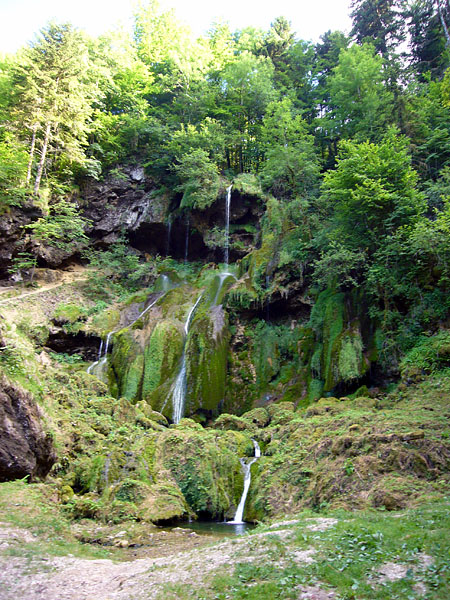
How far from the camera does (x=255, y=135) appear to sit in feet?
103

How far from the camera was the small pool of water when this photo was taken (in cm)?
845

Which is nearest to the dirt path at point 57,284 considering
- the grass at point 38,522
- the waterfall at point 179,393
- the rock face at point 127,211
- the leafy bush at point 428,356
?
the rock face at point 127,211

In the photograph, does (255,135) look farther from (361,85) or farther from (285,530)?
(285,530)

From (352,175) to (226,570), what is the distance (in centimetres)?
1521

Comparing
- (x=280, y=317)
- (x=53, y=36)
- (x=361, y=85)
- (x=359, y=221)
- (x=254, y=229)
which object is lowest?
(x=280, y=317)

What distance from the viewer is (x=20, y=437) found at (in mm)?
7672

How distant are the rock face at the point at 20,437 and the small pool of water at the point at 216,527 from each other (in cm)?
323

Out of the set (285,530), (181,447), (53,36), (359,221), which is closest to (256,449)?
(181,447)

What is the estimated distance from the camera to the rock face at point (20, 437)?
24.5 feet

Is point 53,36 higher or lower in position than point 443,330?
higher

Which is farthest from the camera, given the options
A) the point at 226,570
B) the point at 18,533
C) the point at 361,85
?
the point at 361,85

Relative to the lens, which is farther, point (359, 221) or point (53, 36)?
point (53, 36)

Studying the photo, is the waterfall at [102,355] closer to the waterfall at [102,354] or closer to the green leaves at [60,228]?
the waterfall at [102,354]

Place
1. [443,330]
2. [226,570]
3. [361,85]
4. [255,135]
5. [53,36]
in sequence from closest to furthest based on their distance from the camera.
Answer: [226,570] < [443,330] < [361,85] < [53,36] < [255,135]
